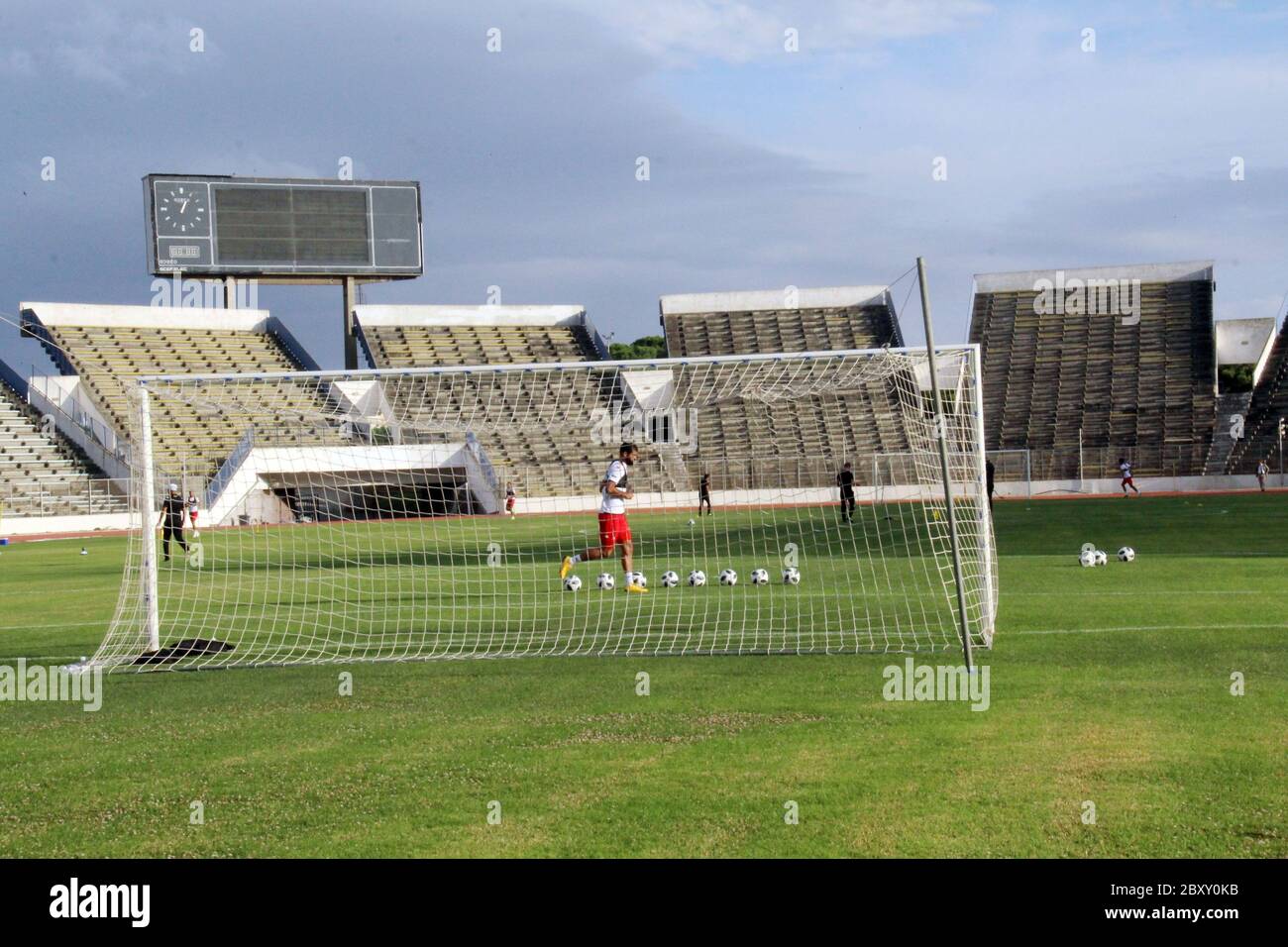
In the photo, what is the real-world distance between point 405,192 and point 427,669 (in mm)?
47698

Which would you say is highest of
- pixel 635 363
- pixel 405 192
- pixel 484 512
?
pixel 405 192

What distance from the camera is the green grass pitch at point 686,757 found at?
534 cm

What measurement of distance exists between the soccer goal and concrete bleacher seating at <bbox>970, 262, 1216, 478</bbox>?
1310cm

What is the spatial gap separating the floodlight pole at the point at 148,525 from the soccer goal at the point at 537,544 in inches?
1.0

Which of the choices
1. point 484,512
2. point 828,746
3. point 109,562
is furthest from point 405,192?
point 828,746

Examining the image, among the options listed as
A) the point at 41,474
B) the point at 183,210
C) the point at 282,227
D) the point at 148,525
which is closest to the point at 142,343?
the point at 183,210

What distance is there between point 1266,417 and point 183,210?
45645 mm

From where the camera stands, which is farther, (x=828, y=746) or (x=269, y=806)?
(x=828, y=746)

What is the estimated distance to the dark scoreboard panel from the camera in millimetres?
51625

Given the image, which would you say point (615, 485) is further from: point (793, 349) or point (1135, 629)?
point (793, 349)

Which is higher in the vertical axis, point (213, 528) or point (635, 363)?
point (635, 363)

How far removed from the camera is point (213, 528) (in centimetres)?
3631
